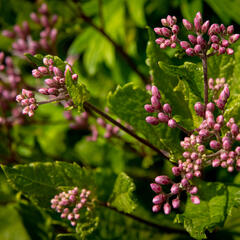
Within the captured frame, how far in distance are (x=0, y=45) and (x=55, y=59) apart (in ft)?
8.12

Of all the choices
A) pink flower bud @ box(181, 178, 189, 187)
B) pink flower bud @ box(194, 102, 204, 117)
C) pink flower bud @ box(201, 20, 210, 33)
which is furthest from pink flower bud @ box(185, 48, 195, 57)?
pink flower bud @ box(181, 178, 189, 187)

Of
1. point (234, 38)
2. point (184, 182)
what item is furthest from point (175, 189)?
point (234, 38)

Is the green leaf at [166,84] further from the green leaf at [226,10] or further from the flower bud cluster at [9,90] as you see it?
the flower bud cluster at [9,90]

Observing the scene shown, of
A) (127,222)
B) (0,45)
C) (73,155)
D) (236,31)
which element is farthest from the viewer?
(0,45)

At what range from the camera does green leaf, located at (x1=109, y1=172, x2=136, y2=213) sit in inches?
62.5

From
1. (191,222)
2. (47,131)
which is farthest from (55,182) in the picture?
(47,131)

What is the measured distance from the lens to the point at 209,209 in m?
1.53

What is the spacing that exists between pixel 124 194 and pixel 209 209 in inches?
15.6

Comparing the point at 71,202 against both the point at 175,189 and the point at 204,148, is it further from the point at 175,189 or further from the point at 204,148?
the point at 204,148

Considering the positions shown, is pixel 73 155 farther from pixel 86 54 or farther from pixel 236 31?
pixel 236 31

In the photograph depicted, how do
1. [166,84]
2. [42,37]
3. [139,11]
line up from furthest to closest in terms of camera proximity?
[42,37]
[139,11]
[166,84]

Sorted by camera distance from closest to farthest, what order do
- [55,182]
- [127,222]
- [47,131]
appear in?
1. [55,182]
2. [127,222]
3. [47,131]

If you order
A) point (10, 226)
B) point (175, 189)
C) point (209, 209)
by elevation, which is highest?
point (175, 189)

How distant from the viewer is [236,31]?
2.41 m
